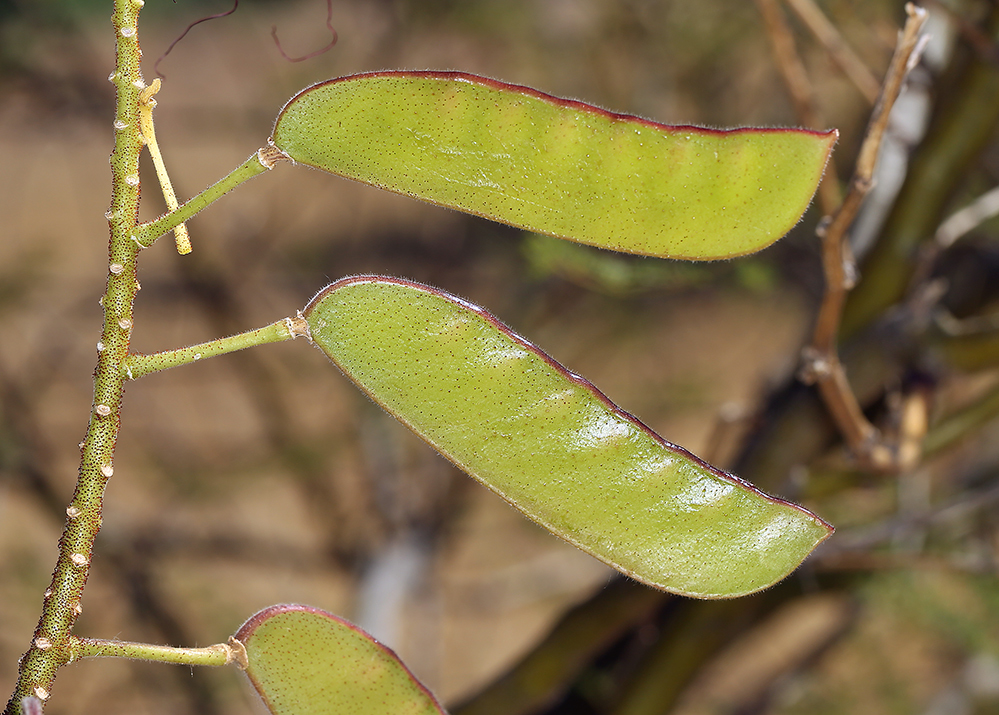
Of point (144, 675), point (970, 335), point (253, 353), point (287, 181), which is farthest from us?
point (287, 181)

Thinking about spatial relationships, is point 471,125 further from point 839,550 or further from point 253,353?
point 253,353

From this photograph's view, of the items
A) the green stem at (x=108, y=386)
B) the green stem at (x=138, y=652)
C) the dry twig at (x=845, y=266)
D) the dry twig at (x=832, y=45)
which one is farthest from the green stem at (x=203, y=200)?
the dry twig at (x=832, y=45)

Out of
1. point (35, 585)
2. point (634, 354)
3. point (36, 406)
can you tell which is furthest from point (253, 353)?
point (634, 354)

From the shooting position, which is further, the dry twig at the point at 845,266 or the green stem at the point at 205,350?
the dry twig at the point at 845,266

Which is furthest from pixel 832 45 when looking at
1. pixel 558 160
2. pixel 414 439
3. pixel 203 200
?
pixel 414 439

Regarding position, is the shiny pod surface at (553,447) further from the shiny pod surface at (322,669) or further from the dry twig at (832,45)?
the dry twig at (832,45)

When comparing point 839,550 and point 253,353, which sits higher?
point 839,550
